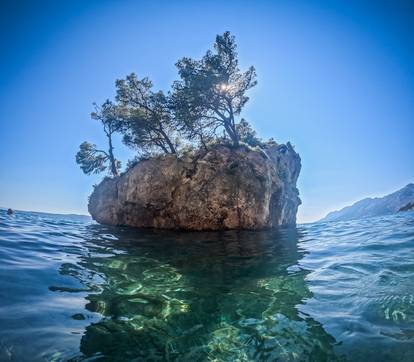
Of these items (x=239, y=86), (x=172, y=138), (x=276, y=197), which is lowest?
(x=276, y=197)

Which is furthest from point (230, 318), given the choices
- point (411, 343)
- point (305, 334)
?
point (411, 343)

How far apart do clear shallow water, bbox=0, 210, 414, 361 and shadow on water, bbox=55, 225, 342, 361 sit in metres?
0.02

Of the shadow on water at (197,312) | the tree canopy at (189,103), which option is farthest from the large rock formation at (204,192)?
the shadow on water at (197,312)

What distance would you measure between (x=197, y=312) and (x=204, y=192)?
61.7 feet

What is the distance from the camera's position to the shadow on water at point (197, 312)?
11.9 feet

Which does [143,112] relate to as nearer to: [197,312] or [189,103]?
[189,103]

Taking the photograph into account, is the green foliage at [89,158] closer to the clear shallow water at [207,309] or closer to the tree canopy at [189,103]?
the tree canopy at [189,103]

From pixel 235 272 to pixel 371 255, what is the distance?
4726 millimetres

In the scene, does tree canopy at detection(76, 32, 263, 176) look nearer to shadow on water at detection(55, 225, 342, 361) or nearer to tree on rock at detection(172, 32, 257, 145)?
tree on rock at detection(172, 32, 257, 145)

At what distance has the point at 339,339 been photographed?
3.86m

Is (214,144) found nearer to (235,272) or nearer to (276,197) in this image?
(276,197)

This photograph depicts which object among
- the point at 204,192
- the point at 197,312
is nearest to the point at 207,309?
the point at 197,312

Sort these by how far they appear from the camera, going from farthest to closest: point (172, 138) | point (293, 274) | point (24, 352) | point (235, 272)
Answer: point (172, 138) → point (235, 272) → point (293, 274) → point (24, 352)

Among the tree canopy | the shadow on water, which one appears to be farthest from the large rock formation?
the shadow on water
